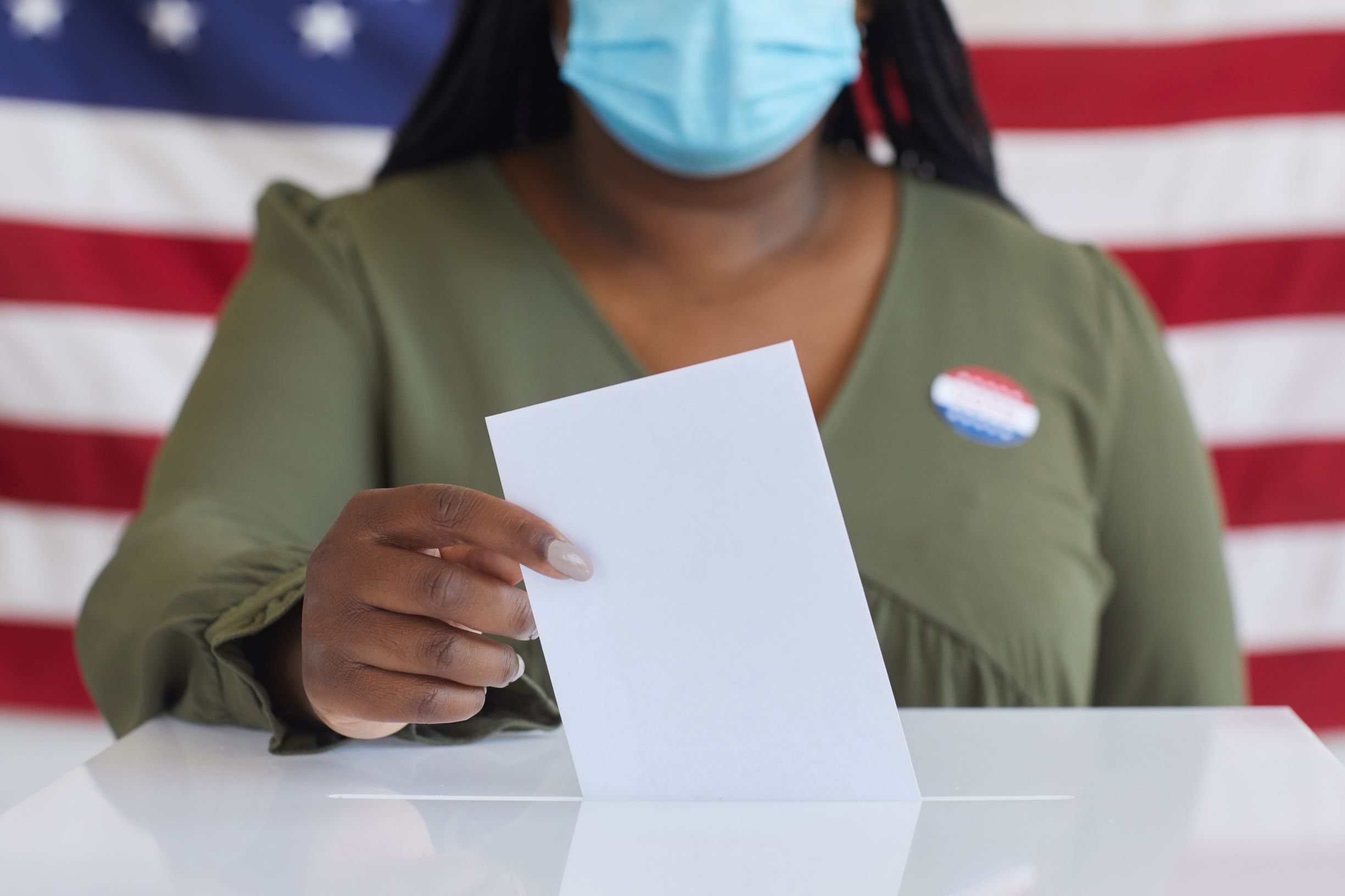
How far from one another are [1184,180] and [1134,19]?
25cm

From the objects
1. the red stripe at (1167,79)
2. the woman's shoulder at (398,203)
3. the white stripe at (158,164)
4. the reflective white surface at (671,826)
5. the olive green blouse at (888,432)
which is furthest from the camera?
the red stripe at (1167,79)

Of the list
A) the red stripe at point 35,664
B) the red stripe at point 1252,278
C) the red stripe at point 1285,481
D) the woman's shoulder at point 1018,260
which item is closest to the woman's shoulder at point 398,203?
the woman's shoulder at point 1018,260

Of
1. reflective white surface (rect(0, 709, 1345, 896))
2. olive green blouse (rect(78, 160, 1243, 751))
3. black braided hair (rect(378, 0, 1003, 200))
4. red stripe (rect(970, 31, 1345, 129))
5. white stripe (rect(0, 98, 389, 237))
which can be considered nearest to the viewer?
reflective white surface (rect(0, 709, 1345, 896))

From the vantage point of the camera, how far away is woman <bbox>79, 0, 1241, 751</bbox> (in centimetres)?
98

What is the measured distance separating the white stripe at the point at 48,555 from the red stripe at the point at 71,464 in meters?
0.02

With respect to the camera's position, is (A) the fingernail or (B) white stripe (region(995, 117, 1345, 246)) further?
(B) white stripe (region(995, 117, 1345, 246))

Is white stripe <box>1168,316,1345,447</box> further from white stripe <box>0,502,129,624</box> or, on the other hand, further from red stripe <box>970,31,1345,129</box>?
white stripe <box>0,502,129,624</box>

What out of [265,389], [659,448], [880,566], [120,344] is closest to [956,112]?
[880,566]

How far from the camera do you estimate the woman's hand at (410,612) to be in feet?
1.97

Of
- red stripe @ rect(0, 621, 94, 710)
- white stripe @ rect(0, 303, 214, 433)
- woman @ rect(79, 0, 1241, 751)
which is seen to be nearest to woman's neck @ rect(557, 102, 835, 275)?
woman @ rect(79, 0, 1241, 751)

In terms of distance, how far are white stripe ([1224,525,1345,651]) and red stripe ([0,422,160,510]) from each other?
5.36 ft

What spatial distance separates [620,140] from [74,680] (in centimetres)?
122

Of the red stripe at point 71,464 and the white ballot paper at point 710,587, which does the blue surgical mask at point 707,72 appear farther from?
the red stripe at point 71,464

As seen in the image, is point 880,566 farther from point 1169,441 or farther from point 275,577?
point 275,577
